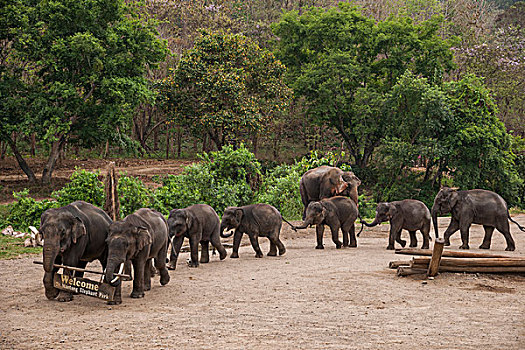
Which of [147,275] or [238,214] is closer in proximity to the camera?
[147,275]

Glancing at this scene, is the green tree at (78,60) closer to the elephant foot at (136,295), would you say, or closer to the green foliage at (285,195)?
the green foliage at (285,195)

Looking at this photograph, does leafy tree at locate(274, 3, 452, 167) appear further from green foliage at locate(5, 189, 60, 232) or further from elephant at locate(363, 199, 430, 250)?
green foliage at locate(5, 189, 60, 232)

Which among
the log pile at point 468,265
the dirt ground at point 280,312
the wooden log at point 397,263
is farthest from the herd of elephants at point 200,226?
the log pile at point 468,265

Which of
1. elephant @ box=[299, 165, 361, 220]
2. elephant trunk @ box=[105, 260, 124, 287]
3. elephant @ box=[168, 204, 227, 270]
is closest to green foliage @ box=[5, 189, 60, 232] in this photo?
elephant @ box=[168, 204, 227, 270]

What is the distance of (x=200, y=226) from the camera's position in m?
12.6

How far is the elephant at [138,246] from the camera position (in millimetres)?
8750

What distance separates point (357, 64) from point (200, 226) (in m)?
23.5

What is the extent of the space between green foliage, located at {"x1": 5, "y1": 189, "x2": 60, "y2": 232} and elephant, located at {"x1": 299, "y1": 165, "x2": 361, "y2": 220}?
7.88m

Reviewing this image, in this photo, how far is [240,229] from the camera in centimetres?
1391

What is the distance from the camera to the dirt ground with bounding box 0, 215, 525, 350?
7.11 m

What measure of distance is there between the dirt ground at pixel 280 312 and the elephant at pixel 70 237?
0.52 m

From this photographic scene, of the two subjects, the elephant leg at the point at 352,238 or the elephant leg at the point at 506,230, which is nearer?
the elephant leg at the point at 506,230

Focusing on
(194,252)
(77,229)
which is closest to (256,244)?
(194,252)

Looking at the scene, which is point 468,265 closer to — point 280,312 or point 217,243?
point 280,312
